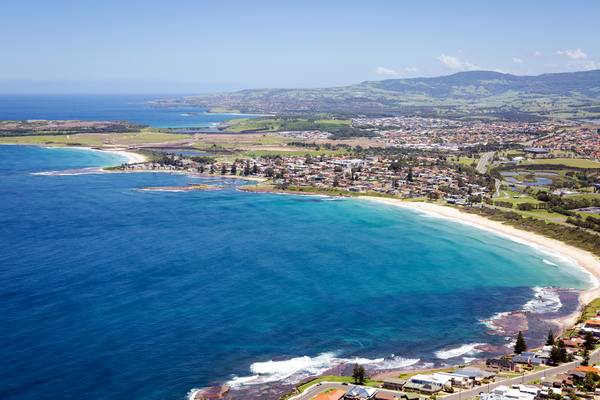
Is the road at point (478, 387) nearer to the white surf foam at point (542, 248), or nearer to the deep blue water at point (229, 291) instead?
the deep blue water at point (229, 291)

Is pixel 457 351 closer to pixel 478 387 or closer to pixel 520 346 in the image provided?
pixel 520 346

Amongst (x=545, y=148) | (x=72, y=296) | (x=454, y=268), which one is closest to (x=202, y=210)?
(x=72, y=296)

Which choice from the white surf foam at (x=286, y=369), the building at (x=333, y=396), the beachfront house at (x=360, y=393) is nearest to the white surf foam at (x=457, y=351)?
the white surf foam at (x=286, y=369)

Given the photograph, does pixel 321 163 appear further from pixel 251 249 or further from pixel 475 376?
pixel 475 376

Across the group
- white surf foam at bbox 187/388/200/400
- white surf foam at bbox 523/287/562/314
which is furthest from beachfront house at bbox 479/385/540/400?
white surf foam at bbox 187/388/200/400

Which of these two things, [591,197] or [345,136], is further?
[345,136]

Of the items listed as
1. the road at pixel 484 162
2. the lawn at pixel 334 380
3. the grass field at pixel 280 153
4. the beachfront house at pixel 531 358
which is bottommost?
the lawn at pixel 334 380
